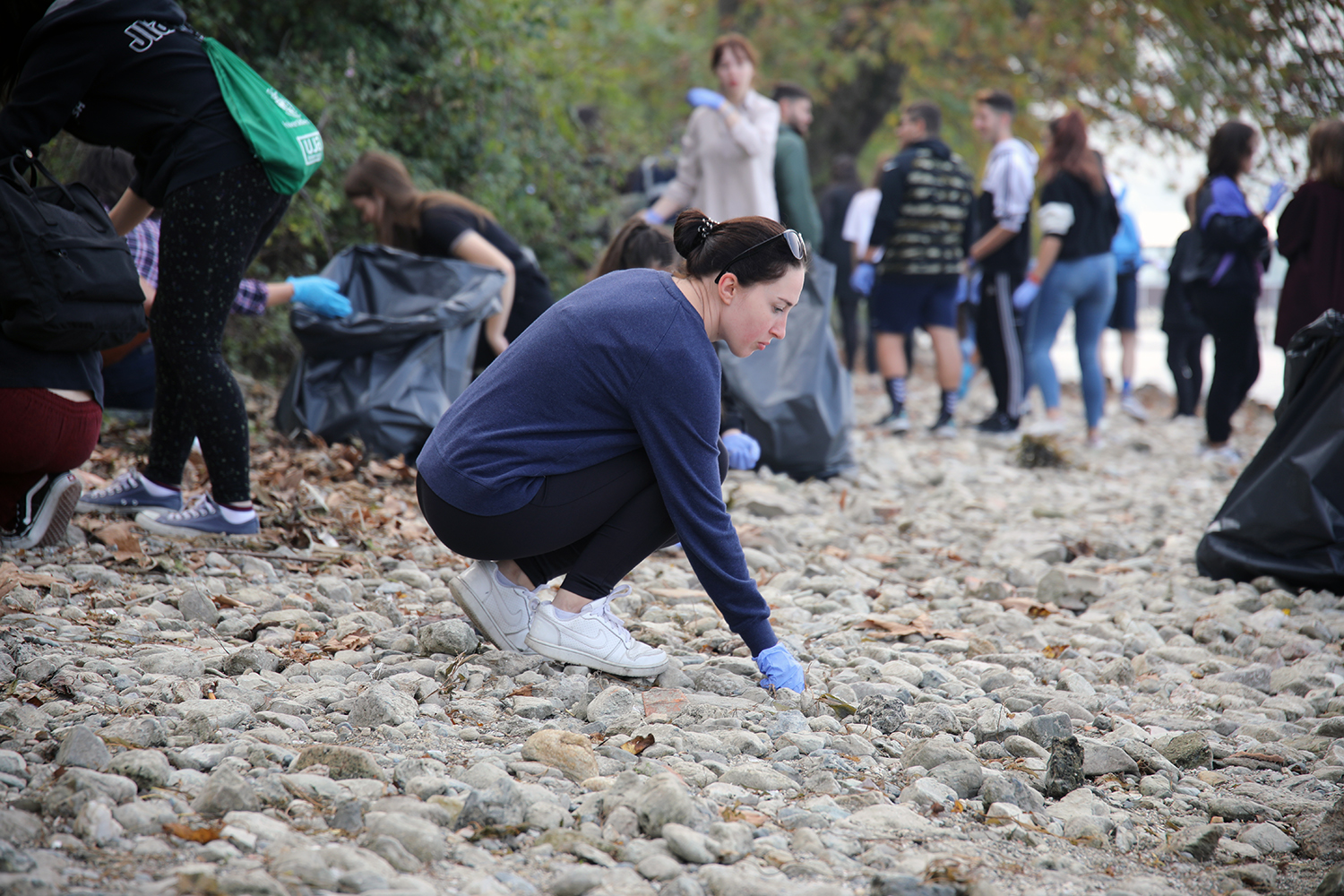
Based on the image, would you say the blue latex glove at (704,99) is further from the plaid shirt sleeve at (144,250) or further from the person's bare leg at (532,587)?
the person's bare leg at (532,587)

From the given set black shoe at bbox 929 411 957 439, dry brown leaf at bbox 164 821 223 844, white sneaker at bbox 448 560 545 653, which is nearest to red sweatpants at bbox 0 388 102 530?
A: white sneaker at bbox 448 560 545 653

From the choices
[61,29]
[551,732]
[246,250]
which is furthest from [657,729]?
[61,29]

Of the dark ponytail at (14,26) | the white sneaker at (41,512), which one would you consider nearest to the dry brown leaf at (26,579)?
the white sneaker at (41,512)

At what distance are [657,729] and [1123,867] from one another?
87 cm

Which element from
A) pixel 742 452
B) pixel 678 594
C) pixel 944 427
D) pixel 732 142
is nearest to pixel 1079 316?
pixel 944 427

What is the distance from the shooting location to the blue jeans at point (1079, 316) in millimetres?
6516

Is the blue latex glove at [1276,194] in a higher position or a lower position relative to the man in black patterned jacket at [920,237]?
higher

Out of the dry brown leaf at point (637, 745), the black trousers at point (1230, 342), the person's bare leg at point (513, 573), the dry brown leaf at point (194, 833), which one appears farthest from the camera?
the black trousers at point (1230, 342)

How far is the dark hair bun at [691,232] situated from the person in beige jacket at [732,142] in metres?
3.30

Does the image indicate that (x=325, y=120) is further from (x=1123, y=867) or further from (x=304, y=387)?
(x=1123, y=867)

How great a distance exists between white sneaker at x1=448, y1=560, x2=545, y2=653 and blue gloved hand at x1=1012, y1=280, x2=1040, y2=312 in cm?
512

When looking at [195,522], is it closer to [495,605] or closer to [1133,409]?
[495,605]

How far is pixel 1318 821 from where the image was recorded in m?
1.97

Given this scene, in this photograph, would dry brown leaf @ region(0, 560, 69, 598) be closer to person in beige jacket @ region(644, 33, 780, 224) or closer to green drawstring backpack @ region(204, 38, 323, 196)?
green drawstring backpack @ region(204, 38, 323, 196)
